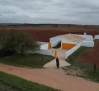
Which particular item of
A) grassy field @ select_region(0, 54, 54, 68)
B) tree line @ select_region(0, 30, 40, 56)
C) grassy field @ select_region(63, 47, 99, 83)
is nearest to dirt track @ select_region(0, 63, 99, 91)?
grassy field @ select_region(63, 47, 99, 83)

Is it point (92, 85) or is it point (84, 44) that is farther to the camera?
point (84, 44)

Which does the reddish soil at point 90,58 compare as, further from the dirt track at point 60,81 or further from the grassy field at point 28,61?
the dirt track at point 60,81

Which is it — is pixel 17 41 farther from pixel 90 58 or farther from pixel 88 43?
pixel 88 43

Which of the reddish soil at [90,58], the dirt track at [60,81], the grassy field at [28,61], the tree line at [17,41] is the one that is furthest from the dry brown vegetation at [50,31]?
the dirt track at [60,81]

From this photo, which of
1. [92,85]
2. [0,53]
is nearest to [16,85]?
[92,85]

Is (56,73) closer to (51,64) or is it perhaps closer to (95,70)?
(51,64)

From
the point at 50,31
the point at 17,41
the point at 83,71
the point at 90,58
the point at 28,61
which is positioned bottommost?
the point at 83,71

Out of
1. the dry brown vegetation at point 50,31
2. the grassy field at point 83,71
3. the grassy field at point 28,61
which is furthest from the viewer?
the dry brown vegetation at point 50,31

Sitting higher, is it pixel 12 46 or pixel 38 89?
pixel 12 46

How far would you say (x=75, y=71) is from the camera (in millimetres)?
12273

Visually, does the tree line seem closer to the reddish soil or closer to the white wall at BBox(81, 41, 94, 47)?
the reddish soil

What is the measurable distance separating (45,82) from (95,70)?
5632mm

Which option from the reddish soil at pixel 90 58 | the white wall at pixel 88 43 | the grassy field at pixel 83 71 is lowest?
the grassy field at pixel 83 71

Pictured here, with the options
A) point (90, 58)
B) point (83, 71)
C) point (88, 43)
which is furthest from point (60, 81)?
point (88, 43)
